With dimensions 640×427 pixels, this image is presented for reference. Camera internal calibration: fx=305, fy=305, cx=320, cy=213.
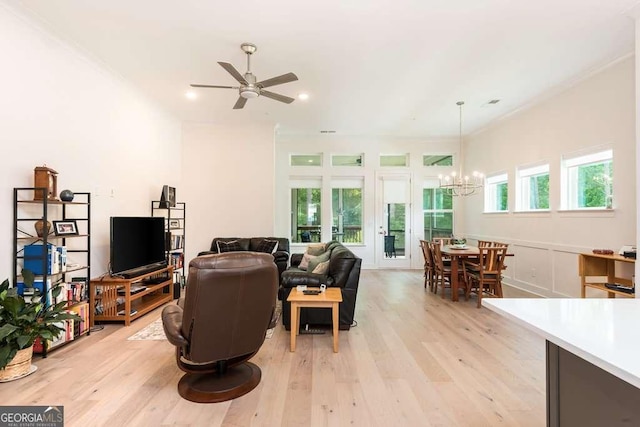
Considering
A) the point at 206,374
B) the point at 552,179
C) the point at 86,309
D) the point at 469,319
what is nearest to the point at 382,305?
the point at 469,319

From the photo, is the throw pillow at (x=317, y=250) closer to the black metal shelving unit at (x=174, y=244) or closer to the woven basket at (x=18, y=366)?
the black metal shelving unit at (x=174, y=244)

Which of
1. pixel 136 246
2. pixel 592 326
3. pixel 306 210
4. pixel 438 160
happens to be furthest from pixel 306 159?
pixel 592 326

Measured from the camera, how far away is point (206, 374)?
8.22ft

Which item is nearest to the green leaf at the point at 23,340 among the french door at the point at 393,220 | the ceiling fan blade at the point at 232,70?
the ceiling fan blade at the point at 232,70

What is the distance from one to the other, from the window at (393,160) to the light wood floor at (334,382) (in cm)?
494

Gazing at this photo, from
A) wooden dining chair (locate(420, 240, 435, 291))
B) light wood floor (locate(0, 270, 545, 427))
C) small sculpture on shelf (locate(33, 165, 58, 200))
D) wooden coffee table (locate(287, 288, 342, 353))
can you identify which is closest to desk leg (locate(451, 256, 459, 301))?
wooden dining chair (locate(420, 240, 435, 291))

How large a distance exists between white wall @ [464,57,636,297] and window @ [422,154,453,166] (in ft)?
3.77

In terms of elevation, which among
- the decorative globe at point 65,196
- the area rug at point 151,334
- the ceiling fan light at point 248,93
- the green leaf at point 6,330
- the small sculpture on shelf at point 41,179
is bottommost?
the area rug at point 151,334

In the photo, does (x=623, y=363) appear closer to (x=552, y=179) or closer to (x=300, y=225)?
(x=552, y=179)

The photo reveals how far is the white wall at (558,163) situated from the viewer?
12.4 feet

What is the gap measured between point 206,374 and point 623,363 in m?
2.59

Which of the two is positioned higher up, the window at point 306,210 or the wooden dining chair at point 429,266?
the window at point 306,210

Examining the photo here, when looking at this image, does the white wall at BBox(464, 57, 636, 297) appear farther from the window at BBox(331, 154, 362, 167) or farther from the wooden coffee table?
Answer: the wooden coffee table
